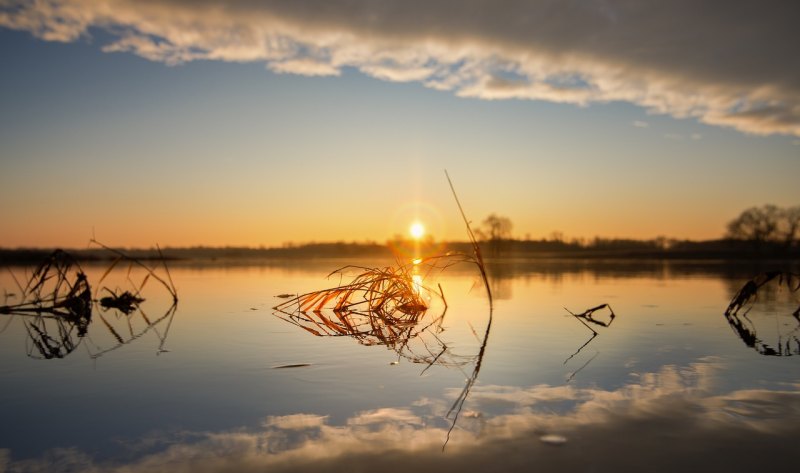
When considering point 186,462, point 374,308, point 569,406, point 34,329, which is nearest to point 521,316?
point 374,308

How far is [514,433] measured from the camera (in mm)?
3002

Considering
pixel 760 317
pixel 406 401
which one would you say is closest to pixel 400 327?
pixel 406 401

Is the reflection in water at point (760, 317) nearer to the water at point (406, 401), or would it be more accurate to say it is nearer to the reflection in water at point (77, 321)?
the water at point (406, 401)

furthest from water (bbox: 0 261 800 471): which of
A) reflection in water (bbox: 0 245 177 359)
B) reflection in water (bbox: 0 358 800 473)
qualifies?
reflection in water (bbox: 0 245 177 359)

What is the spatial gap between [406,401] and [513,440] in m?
0.99

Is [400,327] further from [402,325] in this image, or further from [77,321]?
[77,321]

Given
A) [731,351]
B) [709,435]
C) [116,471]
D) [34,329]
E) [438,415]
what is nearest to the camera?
[116,471]

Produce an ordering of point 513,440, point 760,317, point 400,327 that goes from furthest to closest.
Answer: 1. point 760,317
2. point 400,327
3. point 513,440

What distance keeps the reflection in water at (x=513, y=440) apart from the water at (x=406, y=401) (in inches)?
0.5

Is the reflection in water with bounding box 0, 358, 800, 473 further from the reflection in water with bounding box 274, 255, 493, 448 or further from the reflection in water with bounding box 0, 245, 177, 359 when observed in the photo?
the reflection in water with bounding box 0, 245, 177, 359

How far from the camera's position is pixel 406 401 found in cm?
369

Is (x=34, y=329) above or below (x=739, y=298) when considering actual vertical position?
below

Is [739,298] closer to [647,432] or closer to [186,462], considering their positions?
[647,432]

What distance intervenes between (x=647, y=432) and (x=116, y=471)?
9.38 ft
